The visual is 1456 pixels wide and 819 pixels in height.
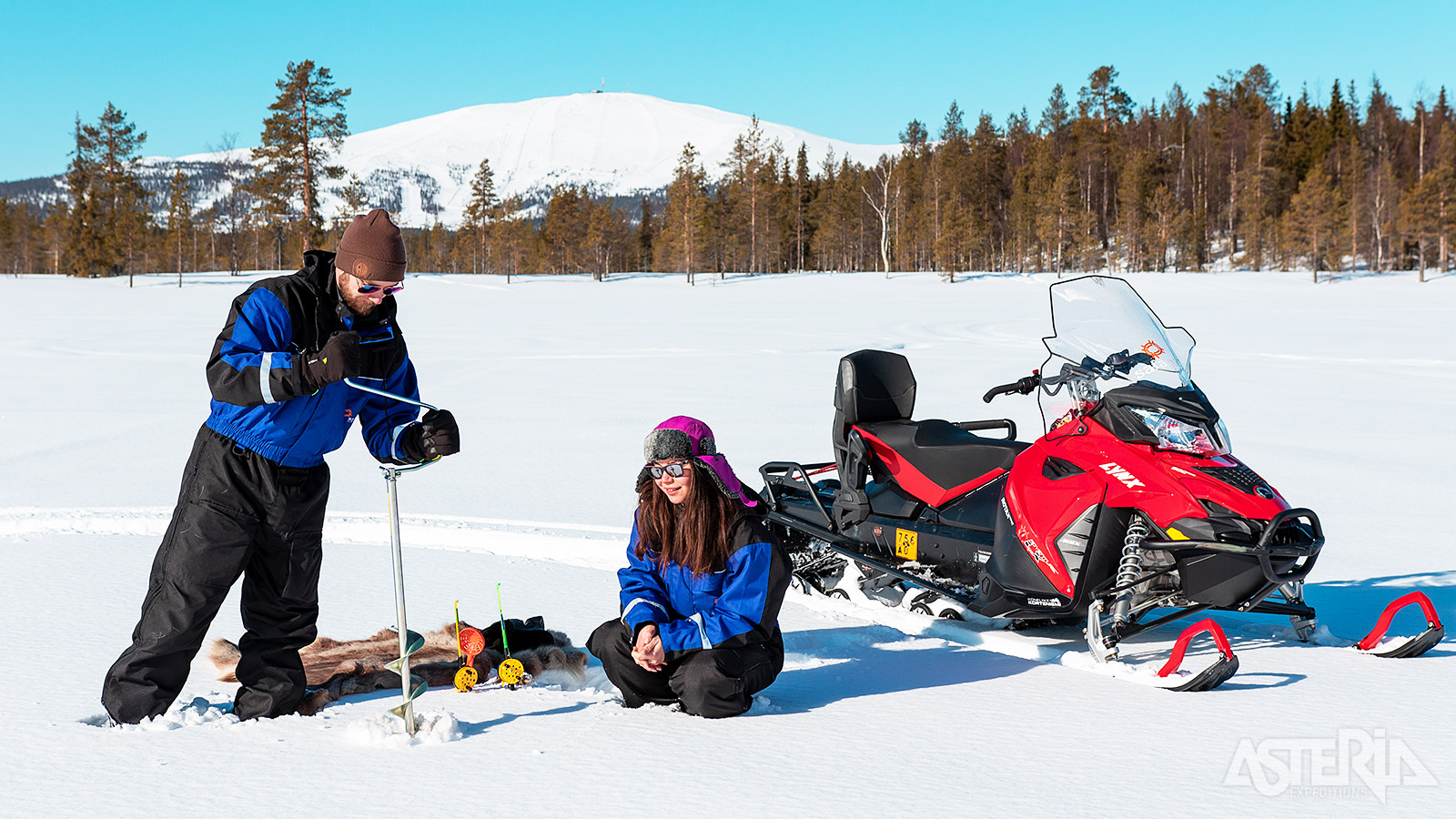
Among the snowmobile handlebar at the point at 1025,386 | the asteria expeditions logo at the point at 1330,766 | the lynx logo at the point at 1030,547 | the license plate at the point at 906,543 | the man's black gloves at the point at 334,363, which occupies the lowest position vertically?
the asteria expeditions logo at the point at 1330,766

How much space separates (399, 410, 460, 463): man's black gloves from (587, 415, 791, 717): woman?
0.58 meters

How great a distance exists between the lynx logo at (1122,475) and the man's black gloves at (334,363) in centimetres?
241

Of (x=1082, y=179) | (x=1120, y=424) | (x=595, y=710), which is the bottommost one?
(x=595, y=710)

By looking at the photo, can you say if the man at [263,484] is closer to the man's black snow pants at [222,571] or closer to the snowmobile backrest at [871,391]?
the man's black snow pants at [222,571]

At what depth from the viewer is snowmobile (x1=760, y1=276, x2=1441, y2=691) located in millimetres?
3146

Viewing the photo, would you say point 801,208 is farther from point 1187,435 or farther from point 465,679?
point 465,679

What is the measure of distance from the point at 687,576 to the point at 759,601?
0.24 metres

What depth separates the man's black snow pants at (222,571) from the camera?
279cm

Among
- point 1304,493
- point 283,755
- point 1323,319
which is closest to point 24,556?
point 283,755

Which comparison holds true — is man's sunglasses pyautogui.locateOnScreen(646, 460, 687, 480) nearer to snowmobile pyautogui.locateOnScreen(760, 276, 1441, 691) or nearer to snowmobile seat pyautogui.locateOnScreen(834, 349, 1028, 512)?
snowmobile pyautogui.locateOnScreen(760, 276, 1441, 691)

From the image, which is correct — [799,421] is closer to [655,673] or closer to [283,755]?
[655,673]

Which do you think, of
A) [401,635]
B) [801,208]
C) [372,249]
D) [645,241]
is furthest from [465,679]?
[645,241]

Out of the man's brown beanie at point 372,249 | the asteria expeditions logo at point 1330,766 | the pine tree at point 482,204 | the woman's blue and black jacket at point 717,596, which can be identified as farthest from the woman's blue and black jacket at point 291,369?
the pine tree at point 482,204

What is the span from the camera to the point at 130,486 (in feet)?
20.9
